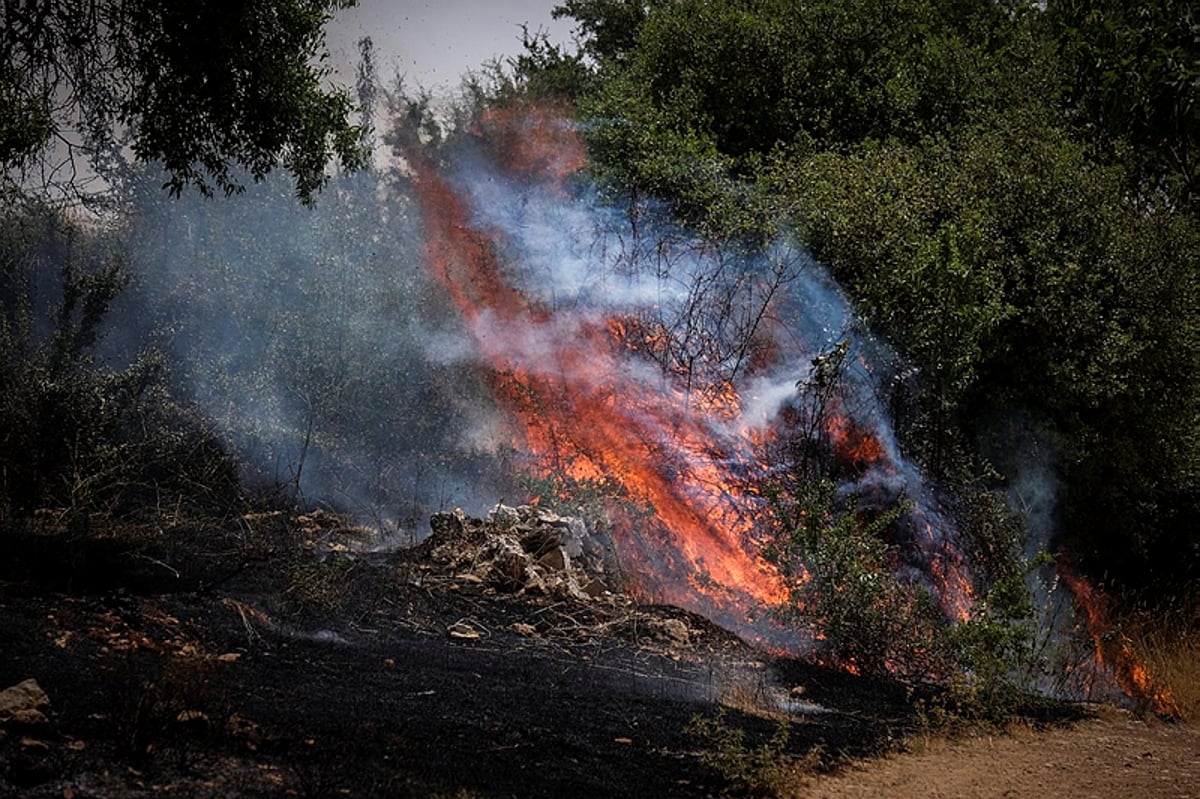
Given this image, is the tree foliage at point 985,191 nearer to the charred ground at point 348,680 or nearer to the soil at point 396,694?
the soil at point 396,694

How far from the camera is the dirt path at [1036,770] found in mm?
6484

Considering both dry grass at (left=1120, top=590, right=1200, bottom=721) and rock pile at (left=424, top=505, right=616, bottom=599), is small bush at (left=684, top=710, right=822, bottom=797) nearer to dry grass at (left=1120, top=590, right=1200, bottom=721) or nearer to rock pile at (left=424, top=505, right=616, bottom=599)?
rock pile at (left=424, top=505, right=616, bottom=599)

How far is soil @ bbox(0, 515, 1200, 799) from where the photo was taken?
4820 millimetres

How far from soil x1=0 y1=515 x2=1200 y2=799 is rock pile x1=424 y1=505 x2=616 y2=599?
226 millimetres

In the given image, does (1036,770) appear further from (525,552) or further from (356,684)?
(525,552)

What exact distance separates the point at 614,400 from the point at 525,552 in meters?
3.87

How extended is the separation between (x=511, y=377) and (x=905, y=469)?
6527mm

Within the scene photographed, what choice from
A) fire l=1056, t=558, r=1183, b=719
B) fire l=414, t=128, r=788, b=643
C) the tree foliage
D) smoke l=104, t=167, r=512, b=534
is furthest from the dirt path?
smoke l=104, t=167, r=512, b=534

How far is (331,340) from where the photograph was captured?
1584 cm

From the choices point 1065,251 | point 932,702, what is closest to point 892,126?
point 1065,251

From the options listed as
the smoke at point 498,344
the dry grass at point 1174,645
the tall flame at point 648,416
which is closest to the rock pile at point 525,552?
the tall flame at point 648,416

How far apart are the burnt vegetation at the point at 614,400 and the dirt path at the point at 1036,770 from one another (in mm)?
430

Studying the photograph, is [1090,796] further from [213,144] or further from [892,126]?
[892,126]

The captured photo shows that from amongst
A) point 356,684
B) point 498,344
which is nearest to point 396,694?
point 356,684
